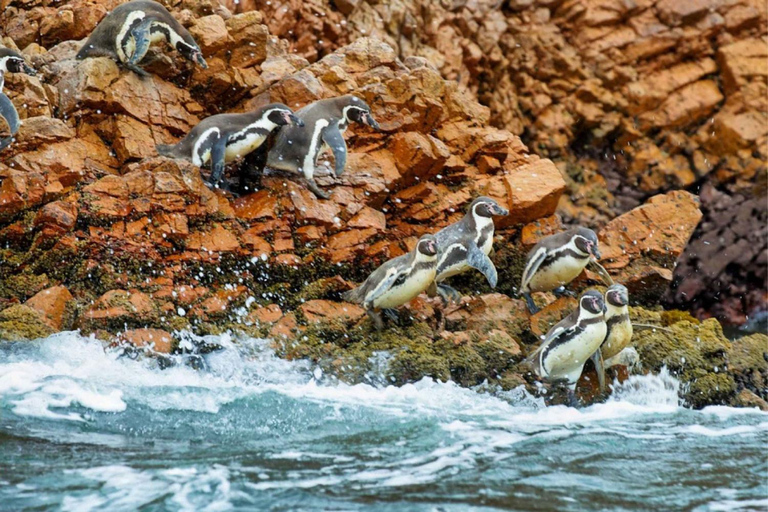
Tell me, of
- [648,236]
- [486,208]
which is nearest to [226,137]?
[486,208]

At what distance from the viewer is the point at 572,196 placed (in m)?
17.2

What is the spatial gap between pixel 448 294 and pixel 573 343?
1.61 m

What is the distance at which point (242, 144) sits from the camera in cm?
973

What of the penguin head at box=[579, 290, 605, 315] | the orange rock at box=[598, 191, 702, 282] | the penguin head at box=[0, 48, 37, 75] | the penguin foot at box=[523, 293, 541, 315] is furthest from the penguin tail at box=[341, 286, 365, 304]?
the penguin head at box=[0, 48, 37, 75]

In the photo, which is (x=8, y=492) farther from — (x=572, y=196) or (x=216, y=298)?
(x=572, y=196)

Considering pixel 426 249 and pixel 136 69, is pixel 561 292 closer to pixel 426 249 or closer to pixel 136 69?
pixel 426 249

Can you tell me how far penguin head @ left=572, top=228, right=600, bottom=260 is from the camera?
9469 mm

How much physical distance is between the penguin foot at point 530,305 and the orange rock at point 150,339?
3.55 m

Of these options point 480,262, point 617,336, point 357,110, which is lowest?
point 617,336

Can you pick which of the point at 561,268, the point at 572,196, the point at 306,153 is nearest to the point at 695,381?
the point at 561,268

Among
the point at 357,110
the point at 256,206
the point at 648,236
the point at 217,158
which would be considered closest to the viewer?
the point at 217,158

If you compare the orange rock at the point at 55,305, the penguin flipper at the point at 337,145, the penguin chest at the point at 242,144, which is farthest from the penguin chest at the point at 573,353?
the orange rock at the point at 55,305

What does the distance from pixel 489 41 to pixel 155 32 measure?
776 cm

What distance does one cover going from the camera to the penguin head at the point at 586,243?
9469mm
